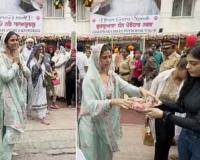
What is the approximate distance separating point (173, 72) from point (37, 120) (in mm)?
3686

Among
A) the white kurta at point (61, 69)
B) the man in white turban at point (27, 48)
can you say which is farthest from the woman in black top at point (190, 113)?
the man in white turban at point (27, 48)

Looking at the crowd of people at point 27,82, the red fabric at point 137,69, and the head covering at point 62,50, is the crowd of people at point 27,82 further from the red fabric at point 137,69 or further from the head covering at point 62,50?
the red fabric at point 137,69

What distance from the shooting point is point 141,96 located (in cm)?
338

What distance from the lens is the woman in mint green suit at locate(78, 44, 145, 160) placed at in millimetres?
3289

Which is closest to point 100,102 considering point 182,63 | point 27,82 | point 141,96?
point 141,96

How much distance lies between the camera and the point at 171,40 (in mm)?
4758

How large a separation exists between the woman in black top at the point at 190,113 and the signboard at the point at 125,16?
1510 millimetres

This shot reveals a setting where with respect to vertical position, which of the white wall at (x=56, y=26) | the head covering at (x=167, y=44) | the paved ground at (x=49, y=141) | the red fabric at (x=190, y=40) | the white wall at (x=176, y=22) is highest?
the white wall at (x=176, y=22)

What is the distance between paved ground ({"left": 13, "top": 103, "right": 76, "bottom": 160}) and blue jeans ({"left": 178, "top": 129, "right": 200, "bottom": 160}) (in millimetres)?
2247

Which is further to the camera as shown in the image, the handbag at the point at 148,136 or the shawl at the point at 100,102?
the handbag at the point at 148,136

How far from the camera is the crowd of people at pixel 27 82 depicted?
436 cm

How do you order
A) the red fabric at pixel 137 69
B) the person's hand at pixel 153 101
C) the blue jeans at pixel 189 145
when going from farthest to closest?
the red fabric at pixel 137 69 → the person's hand at pixel 153 101 → the blue jeans at pixel 189 145

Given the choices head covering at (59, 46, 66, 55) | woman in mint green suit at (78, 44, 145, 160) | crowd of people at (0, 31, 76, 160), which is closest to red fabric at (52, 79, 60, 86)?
crowd of people at (0, 31, 76, 160)

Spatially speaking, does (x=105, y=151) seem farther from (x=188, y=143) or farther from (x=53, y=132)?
(x=53, y=132)
